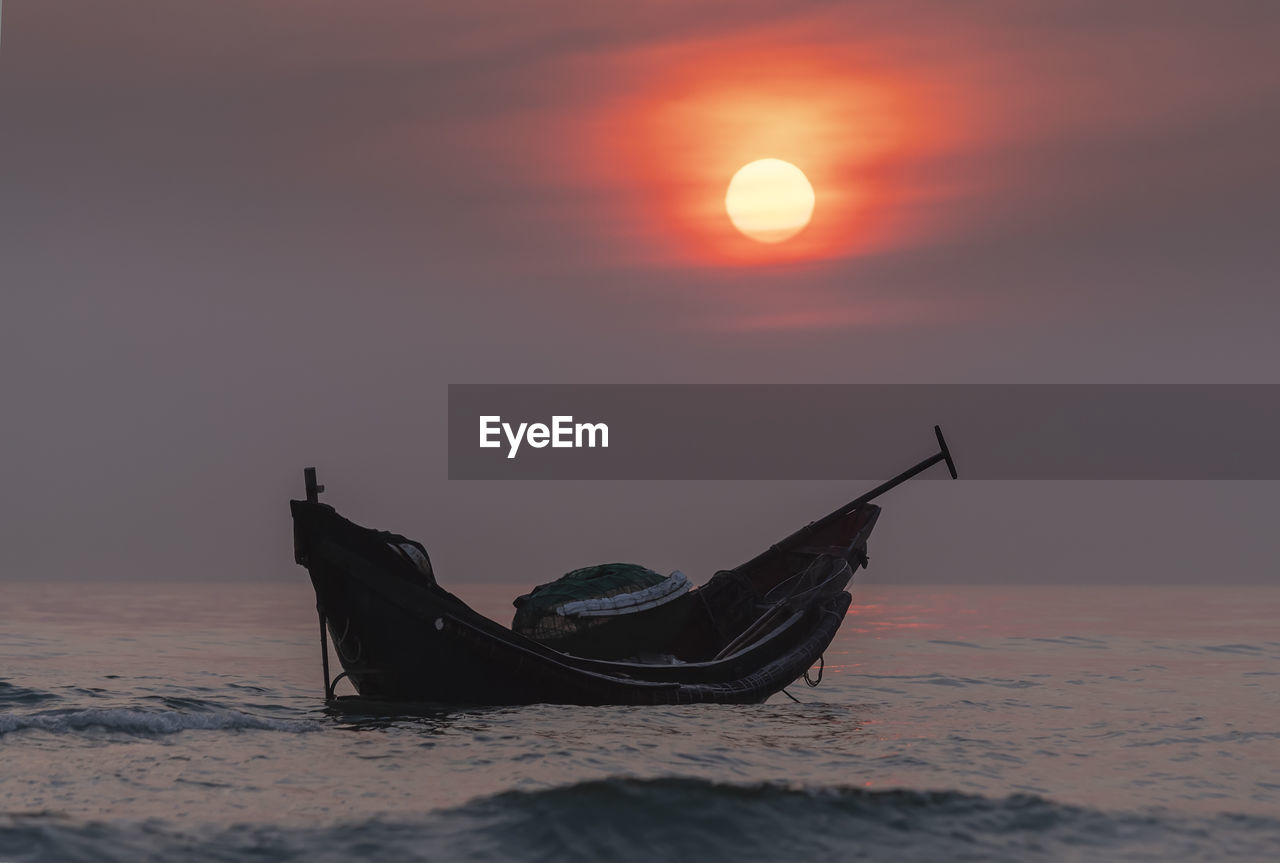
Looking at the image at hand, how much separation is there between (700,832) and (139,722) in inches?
388

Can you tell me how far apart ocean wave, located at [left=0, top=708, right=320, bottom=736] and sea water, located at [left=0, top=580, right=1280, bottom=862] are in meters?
0.06

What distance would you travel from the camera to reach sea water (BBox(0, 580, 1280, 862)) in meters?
13.8

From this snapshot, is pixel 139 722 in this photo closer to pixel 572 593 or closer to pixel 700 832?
pixel 572 593

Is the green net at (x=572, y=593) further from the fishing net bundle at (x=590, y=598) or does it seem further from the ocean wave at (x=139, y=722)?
the ocean wave at (x=139, y=722)

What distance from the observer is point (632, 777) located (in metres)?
16.2

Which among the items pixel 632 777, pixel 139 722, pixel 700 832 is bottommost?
pixel 700 832

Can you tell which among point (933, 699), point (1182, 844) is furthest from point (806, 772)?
point (933, 699)

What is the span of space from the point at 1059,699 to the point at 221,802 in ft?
65.9

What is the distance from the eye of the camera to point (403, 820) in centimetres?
1416

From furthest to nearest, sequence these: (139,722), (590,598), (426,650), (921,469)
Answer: (921,469), (590,598), (426,650), (139,722)

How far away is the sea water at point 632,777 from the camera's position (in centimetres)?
1377

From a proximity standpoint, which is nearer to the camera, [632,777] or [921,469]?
[632,777]

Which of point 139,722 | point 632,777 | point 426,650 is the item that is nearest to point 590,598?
point 426,650

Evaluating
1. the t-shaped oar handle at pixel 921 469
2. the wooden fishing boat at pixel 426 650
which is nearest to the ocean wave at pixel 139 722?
the wooden fishing boat at pixel 426 650
